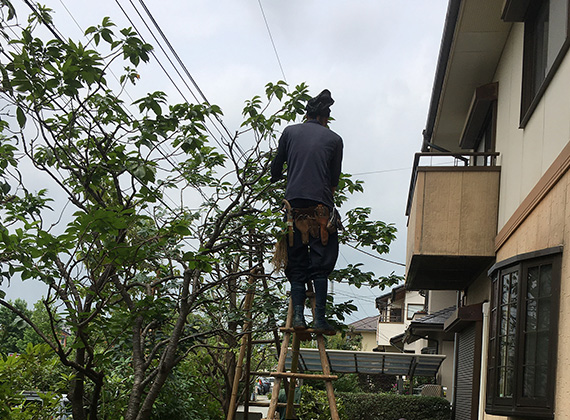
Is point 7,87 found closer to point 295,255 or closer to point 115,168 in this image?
point 115,168

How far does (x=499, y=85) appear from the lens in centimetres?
1015

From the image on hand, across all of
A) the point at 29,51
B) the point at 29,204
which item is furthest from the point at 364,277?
the point at 29,51

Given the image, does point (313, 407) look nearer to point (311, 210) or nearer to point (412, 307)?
point (311, 210)

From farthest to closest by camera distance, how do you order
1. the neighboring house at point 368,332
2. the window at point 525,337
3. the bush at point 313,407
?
the neighboring house at point 368,332, the bush at point 313,407, the window at point 525,337

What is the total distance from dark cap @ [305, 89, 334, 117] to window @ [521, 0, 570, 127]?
1.94 m

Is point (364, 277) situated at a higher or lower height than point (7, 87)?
lower

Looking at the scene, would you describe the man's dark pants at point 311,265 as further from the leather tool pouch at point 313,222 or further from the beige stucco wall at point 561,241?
the beige stucco wall at point 561,241

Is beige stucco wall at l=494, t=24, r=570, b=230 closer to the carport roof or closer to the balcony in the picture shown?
the balcony

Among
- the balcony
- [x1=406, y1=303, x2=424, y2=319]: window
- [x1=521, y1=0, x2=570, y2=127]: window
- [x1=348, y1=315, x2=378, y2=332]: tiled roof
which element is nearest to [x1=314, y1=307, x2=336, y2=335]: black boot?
[x1=521, y1=0, x2=570, y2=127]: window

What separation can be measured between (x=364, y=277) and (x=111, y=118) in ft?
10.1

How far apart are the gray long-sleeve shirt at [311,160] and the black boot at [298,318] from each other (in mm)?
852

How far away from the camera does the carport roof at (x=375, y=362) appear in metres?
20.0

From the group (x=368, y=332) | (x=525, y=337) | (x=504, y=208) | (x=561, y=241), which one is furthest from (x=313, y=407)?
(x=368, y=332)

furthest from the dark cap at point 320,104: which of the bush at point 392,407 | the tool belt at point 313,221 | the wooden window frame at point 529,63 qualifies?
the bush at point 392,407
